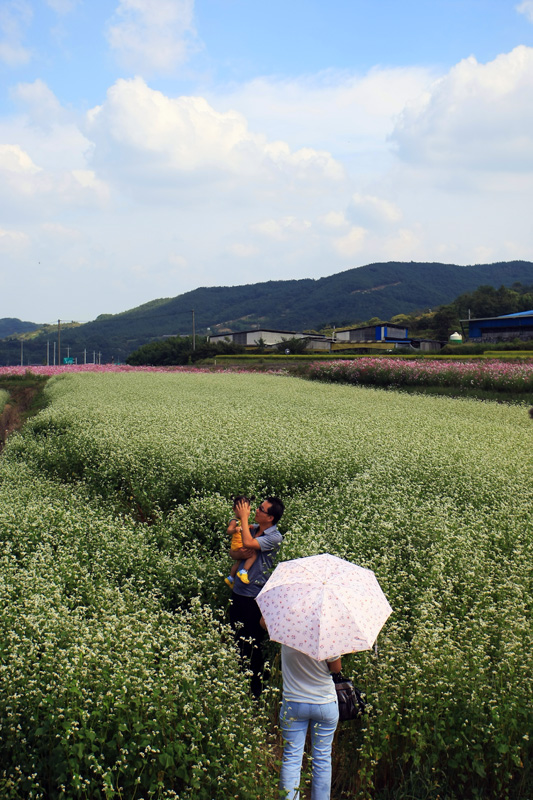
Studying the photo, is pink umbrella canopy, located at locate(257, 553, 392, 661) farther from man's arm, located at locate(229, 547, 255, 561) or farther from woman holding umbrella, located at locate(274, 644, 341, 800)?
man's arm, located at locate(229, 547, 255, 561)

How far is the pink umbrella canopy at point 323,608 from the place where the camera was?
405 cm

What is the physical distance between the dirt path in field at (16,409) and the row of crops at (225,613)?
7.49 m

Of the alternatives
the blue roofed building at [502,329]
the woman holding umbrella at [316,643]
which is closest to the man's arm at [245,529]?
the woman holding umbrella at [316,643]

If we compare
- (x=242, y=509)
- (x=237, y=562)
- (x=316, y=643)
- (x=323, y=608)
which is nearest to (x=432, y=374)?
(x=237, y=562)

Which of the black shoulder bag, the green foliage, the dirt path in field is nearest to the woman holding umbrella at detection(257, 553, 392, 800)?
A: the black shoulder bag

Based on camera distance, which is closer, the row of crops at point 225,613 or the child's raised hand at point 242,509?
the row of crops at point 225,613

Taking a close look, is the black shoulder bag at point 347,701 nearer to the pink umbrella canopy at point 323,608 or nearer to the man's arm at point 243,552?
the pink umbrella canopy at point 323,608

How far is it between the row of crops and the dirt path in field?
24.6 ft

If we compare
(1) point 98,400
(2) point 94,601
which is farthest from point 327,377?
(2) point 94,601

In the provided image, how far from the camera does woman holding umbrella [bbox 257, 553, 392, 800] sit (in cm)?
407

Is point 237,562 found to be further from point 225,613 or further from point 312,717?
point 312,717

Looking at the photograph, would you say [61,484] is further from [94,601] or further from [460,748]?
[460,748]

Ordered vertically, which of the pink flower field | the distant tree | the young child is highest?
the distant tree

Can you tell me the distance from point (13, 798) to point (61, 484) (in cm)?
827
